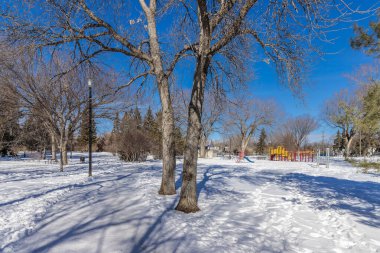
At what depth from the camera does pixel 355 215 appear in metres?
5.71

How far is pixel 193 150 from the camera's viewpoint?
6.03 metres

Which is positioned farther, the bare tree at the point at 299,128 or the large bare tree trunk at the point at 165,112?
the bare tree at the point at 299,128

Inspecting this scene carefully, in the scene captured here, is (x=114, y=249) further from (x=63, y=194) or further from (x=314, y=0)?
(x=314, y=0)

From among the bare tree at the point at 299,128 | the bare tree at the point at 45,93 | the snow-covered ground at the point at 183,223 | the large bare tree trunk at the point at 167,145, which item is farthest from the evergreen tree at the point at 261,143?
the large bare tree trunk at the point at 167,145

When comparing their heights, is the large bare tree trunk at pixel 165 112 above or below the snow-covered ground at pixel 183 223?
above

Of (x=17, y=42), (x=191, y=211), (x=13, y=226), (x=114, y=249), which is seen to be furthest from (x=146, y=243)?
(x=17, y=42)

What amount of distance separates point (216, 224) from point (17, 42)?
6289 millimetres

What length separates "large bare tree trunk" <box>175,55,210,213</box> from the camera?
5.83m

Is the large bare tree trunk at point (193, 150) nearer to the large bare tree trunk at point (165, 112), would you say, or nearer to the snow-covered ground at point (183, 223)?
the snow-covered ground at point (183, 223)

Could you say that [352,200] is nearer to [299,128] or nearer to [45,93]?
[45,93]

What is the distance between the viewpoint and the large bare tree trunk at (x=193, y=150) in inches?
229

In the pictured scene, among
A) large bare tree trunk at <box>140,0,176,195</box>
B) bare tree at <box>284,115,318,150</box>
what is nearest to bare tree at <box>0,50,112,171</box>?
large bare tree trunk at <box>140,0,176,195</box>

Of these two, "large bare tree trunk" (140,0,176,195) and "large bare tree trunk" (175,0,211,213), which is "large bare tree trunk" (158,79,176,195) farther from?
"large bare tree trunk" (175,0,211,213)

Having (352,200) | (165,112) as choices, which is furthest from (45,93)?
(352,200)
